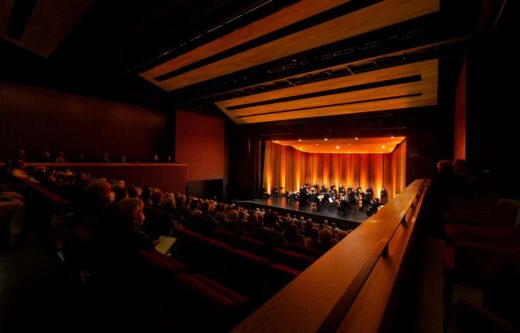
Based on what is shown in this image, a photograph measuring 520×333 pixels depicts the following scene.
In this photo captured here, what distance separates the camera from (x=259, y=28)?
4.54 metres

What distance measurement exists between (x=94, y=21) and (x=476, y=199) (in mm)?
6206

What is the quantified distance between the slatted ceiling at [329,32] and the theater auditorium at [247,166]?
0.13 feet

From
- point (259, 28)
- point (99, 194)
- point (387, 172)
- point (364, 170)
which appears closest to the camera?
point (99, 194)

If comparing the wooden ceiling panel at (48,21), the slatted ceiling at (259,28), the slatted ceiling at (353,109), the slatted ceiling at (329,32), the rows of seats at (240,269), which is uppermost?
the slatted ceiling at (259,28)

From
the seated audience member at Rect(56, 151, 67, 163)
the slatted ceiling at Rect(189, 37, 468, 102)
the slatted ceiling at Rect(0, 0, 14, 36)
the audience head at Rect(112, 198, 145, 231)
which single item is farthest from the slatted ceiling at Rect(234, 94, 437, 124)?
the audience head at Rect(112, 198, 145, 231)

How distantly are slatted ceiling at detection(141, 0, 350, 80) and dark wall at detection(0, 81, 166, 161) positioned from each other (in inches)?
88.3

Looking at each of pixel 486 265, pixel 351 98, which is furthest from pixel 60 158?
pixel 351 98

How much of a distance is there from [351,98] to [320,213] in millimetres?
3908

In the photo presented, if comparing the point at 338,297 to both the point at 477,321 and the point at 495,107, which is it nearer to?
the point at 477,321

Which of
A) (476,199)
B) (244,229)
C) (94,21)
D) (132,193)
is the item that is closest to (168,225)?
(244,229)

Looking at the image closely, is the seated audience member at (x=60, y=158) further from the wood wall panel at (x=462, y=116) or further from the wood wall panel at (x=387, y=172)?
the wood wall panel at (x=387, y=172)

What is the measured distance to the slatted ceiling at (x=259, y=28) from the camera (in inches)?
150

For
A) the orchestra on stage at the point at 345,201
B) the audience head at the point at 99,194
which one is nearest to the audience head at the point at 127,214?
the audience head at the point at 99,194

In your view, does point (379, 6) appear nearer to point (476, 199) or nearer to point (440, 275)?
point (476, 199)
